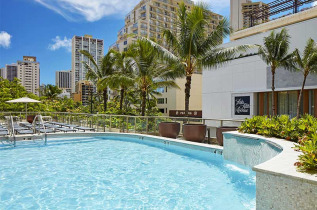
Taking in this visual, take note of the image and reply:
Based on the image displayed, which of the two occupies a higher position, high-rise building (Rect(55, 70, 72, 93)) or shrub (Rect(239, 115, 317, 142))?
high-rise building (Rect(55, 70, 72, 93))

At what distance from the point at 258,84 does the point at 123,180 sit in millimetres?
16027

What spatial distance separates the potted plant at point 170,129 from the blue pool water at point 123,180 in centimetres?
167

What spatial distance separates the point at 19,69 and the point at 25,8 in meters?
134

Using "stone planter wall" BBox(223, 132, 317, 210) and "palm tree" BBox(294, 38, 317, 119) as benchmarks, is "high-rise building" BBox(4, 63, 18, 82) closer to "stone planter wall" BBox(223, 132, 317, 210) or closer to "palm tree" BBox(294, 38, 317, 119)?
"palm tree" BBox(294, 38, 317, 119)

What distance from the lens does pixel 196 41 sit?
12.2 m

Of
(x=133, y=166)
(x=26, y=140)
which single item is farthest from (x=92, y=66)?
(x=133, y=166)

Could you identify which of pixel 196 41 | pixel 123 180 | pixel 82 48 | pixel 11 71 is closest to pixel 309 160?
pixel 123 180

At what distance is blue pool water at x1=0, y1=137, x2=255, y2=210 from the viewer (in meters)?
4.67

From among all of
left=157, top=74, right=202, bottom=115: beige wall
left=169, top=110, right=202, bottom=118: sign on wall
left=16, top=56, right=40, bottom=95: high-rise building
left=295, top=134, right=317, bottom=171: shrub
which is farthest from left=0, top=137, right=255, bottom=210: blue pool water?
left=16, top=56, right=40, bottom=95: high-rise building

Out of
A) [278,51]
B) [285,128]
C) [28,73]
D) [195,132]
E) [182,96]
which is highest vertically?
[28,73]

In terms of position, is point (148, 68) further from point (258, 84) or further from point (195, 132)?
point (258, 84)

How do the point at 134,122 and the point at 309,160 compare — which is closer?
the point at 309,160

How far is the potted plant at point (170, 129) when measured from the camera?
11289mm

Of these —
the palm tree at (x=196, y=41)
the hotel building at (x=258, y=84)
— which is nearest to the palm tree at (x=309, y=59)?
the hotel building at (x=258, y=84)
